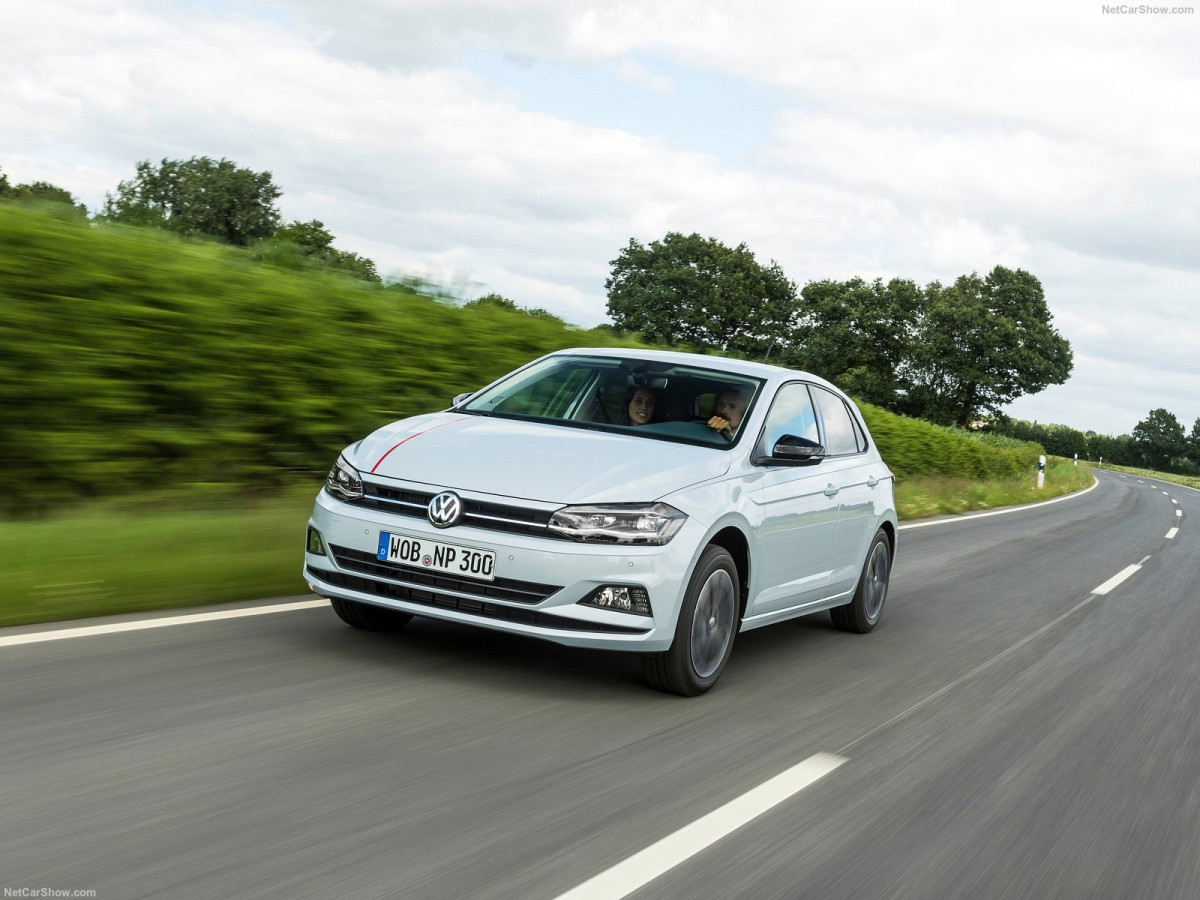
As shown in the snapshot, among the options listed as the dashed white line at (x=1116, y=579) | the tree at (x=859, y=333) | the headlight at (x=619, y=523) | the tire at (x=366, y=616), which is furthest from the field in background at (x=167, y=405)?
the tree at (x=859, y=333)

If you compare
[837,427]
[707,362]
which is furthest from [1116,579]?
[707,362]

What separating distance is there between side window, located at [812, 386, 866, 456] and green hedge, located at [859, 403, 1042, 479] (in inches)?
458

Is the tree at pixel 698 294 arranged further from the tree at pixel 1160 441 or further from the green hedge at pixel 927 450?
the tree at pixel 1160 441

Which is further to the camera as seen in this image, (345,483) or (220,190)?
(220,190)

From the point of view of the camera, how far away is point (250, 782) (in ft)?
13.4

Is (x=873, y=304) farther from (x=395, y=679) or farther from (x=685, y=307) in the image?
(x=395, y=679)

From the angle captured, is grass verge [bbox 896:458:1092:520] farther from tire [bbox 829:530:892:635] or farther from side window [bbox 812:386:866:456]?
side window [bbox 812:386:866:456]

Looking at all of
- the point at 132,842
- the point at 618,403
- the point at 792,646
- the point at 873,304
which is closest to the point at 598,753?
the point at 132,842

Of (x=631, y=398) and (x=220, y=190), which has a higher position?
(x=220, y=190)

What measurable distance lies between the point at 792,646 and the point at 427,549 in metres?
3.11

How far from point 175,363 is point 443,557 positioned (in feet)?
12.8

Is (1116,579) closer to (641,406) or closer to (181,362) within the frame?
(641,406)

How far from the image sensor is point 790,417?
7.16 meters

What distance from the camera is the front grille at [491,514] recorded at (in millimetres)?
5363
